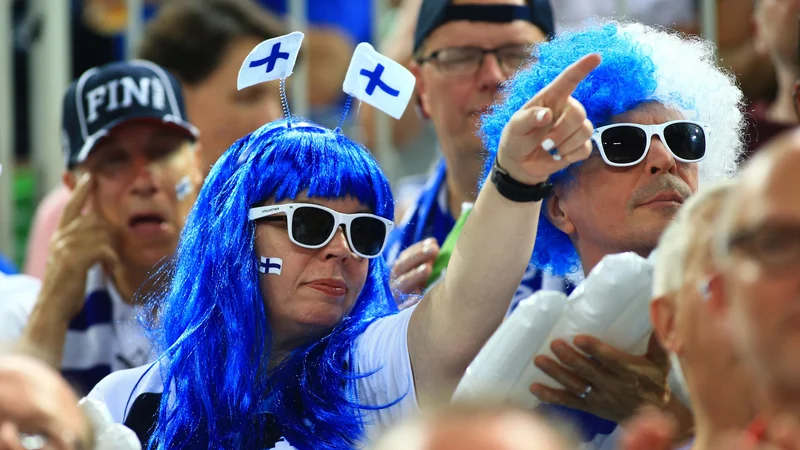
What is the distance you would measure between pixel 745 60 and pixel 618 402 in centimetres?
189

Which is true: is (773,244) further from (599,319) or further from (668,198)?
(668,198)

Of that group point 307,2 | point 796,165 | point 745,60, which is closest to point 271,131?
point 796,165

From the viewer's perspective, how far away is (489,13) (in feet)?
10.9

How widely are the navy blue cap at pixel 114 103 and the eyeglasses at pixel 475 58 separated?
2.58 ft

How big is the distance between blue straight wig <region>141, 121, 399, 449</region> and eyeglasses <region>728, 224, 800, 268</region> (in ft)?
3.73

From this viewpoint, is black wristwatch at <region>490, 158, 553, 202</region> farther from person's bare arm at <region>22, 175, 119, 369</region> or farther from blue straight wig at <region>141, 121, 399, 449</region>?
person's bare arm at <region>22, 175, 119, 369</region>

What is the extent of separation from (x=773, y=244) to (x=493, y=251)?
86 centimetres

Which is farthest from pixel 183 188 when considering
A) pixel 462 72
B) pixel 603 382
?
pixel 603 382

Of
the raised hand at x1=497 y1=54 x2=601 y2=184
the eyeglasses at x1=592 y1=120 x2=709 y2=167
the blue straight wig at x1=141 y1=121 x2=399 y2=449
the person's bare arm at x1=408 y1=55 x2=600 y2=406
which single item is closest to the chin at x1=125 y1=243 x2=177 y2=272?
the blue straight wig at x1=141 y1=121 x2=399 y2=449

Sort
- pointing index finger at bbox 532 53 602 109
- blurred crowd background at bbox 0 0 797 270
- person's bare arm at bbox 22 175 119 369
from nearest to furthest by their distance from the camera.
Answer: pointing index finger at bbox 532 53 602 109, person's bare arm at bbox 22 175 119 369, blurred crowd background at bbox 0 0 797 270

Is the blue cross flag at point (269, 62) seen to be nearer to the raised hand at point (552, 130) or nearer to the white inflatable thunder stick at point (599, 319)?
the raised hand at point (552, 130)

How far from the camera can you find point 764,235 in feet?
3.82

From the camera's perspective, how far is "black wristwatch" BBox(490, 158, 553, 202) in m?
1.97

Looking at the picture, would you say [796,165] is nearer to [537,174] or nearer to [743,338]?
[743,338]
